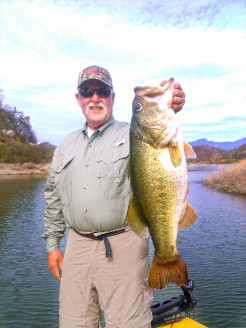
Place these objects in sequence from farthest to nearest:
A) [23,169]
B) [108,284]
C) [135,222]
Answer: [23,169] < [108,284] < [135,222]

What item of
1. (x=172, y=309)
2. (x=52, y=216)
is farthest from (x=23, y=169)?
(x=52, y=216)

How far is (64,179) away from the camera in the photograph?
11.4ft

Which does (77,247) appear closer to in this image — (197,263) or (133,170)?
(133,170)

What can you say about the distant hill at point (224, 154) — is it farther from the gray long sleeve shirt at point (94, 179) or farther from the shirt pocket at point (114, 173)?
the shirt pocket at point (114, 173)

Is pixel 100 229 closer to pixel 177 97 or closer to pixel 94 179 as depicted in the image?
pixel 94 179

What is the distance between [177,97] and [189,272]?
8379mm

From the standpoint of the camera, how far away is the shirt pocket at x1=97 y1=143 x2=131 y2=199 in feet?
10.3

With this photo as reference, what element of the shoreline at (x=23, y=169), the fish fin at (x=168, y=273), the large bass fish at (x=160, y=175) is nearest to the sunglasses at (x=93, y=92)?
the large bass fish at (x=160, y=175)

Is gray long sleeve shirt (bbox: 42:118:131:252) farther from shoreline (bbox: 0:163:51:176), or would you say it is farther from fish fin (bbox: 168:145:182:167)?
shoreline (bbox: 0:163:51:176)

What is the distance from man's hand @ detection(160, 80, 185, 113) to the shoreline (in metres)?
53.1

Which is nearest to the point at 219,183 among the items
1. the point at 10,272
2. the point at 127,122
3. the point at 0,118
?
the point at 10,272

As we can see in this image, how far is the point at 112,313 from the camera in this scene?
3.03m

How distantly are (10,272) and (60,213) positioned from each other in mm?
7591

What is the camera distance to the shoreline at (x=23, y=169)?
55094mm
